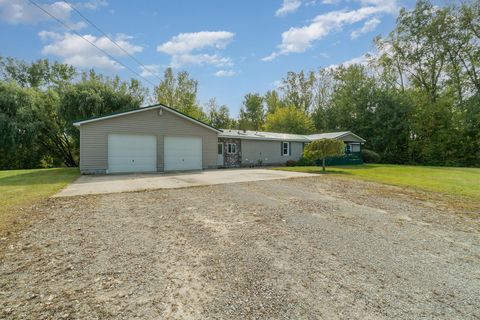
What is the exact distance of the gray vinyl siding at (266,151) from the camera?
20.0 meters

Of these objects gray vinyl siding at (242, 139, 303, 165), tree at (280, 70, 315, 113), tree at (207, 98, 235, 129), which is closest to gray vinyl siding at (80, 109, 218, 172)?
gray vinyl siding at (242, 139, 303, 165)

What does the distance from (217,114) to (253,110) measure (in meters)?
9.26

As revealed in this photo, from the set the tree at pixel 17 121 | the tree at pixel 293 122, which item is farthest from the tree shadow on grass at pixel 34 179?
the tree at pixel 293 122

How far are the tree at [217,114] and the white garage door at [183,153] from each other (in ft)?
77.6

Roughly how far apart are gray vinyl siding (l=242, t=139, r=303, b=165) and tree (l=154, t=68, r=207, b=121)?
49.4 ft

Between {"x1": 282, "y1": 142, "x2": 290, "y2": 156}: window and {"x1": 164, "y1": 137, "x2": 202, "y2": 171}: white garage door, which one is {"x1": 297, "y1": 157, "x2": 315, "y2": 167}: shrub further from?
{"x1": 164, "y1": 137, "x2": 202, "y2": 171}: white garage door

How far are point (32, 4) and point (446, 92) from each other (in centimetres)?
3630

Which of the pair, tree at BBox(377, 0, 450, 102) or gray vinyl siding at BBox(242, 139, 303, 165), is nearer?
gray vinyl siding at BBox(242, 139, 303, 165)

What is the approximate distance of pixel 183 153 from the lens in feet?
52.0

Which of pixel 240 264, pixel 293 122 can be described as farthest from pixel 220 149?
pixel 293 122

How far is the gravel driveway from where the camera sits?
2334 millimetres

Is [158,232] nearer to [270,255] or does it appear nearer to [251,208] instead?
[270,255]

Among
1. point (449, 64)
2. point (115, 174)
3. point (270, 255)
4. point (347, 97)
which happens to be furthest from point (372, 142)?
point (270, 255)

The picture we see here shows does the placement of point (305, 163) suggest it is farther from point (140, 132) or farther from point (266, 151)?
point (140, 132)
